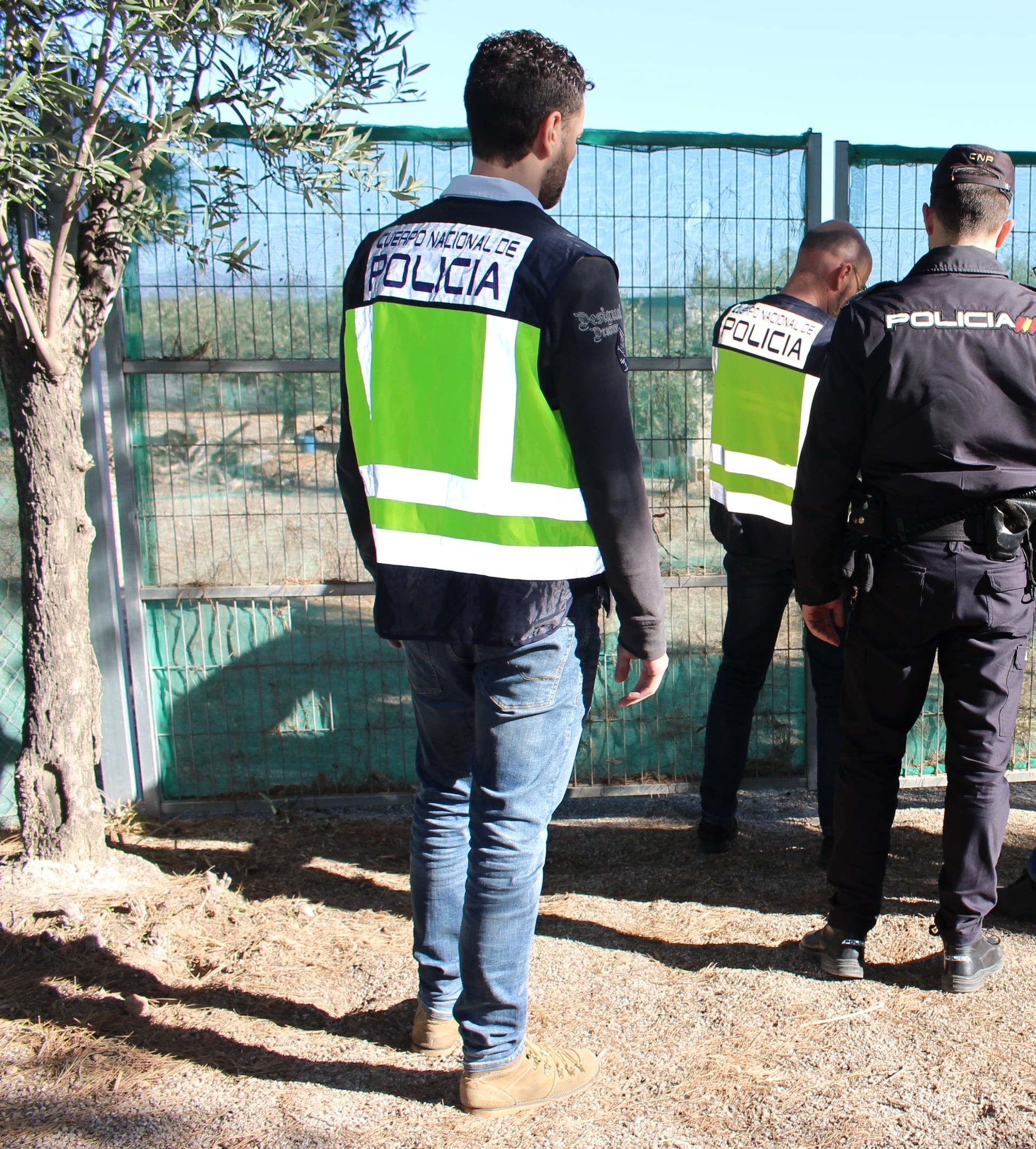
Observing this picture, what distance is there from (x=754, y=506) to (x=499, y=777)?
1.80m

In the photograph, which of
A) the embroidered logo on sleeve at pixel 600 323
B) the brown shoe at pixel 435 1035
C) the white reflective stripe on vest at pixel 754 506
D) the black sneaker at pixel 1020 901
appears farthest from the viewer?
the white reflective stripe on vest at pixel 754 506

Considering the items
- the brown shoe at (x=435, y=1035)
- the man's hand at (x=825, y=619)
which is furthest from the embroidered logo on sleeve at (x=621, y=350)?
the brown shoe at (x=435, y=1035)

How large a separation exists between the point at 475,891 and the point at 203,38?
2700 mm

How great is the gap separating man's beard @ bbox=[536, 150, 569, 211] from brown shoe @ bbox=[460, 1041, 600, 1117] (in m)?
2.02

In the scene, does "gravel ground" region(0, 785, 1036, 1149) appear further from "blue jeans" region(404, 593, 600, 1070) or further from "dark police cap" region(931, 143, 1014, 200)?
"dark police cap" region(931, 143, 1014, 200)

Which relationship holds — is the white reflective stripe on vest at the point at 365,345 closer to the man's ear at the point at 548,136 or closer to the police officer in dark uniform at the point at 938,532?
the man's ear at the point at 548,136

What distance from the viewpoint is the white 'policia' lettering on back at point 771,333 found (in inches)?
138

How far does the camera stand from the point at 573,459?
216cm

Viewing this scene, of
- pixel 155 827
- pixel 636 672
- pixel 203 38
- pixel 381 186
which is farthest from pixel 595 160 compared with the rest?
pixel 155 827

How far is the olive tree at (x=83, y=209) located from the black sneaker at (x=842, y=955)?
2.58 m

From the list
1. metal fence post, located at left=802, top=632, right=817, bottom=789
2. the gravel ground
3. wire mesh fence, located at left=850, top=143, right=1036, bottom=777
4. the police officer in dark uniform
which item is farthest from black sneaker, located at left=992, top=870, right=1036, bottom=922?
metal fence post, located at left=802, top=632, right=817, bottom=789

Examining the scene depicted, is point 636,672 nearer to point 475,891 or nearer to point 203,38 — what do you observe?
point 475,891

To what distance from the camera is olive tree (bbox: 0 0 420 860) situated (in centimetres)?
299

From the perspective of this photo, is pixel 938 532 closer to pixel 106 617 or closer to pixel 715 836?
pixel 715 836
